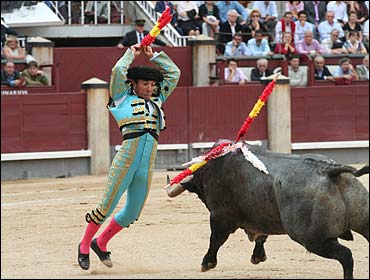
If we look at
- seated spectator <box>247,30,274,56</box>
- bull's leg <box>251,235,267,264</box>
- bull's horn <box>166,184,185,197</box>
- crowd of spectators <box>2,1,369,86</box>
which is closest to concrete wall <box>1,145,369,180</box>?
crowd of spectators <box>2,1,369,86</box>

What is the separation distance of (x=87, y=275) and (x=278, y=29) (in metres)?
9.42

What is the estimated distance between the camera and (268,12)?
1653 cm

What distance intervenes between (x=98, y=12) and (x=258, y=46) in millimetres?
3057

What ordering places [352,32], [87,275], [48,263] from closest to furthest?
[87,275] → [48,263] → [352,32]

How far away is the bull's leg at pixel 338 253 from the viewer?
567 cm

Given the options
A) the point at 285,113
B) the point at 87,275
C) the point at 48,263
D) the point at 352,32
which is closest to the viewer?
the point at 87,275

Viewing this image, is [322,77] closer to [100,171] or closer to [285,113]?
[285,113]

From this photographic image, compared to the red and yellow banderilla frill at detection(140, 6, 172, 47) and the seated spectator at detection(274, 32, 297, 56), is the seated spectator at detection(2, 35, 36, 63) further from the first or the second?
the red and yellow banderilla frill at detection(140, 6, 172, 47)

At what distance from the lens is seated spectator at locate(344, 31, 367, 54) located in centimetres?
1573

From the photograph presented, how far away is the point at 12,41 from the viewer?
1436cm

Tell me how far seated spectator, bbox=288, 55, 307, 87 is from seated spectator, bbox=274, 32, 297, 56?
145 mm

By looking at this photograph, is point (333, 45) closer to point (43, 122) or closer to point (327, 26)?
point (327, 26)

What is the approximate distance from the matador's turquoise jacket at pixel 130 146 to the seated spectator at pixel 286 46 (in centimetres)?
870

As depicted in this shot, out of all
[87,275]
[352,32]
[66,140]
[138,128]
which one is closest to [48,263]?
[87,275]
